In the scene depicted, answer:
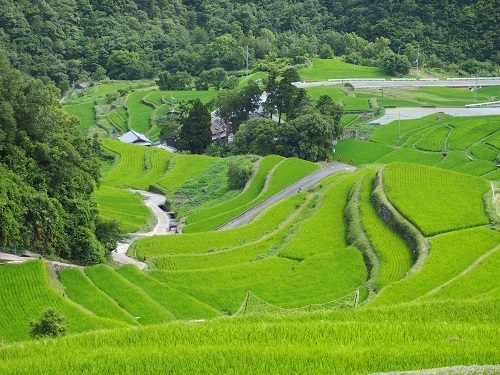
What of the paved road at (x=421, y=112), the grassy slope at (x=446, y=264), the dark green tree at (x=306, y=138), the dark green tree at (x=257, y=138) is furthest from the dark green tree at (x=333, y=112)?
the grassy slope at (x=446, y=264)

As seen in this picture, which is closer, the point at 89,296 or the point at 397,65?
the point at 89,296

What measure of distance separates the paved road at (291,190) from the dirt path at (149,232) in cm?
438

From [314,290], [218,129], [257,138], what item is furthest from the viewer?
[218,129]

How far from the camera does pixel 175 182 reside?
57812 millimetres

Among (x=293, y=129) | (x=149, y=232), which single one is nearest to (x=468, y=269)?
(x=149, y=232)

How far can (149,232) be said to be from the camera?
46.5 m

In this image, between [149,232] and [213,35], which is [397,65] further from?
[149,232]

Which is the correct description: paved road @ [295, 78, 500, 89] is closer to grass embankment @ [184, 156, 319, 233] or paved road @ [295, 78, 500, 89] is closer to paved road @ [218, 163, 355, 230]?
paved road @ [218, 163, 355, 230]

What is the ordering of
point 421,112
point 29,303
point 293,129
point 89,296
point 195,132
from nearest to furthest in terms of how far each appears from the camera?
point 29,303, point 89,296, point 293,129, point 195,132, point 421,112

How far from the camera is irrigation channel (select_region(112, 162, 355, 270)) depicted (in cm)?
4094

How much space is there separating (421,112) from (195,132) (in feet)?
70.1

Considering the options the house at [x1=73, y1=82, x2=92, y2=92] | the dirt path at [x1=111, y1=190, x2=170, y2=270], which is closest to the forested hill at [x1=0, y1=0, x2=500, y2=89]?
the house at [x1=73, y1=82, x2=92, y2=92]

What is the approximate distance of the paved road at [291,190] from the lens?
1799 inches

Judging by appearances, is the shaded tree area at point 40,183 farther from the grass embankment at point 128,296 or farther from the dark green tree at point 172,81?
the dark green tree at point 172,81
